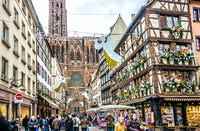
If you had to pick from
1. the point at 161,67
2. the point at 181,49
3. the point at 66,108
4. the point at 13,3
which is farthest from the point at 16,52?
the point at 66,108

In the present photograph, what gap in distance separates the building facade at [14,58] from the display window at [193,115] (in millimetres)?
12635

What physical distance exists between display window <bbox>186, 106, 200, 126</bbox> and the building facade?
12635mm

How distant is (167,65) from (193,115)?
4485 millimetres

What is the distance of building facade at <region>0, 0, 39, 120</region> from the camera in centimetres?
1449

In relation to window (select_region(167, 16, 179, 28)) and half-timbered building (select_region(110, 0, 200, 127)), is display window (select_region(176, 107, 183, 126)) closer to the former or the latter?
half-timbered building (select_region(110, 0, 200, 127))

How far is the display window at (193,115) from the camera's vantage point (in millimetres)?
19219

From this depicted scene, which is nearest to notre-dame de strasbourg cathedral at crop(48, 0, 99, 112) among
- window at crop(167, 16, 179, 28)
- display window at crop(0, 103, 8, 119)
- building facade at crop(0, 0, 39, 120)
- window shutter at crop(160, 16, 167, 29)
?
building facade at crop(0, 0, 39, 120)

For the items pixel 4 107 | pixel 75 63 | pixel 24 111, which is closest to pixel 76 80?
pixel 75 63

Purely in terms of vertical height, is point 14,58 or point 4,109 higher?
point 14,58

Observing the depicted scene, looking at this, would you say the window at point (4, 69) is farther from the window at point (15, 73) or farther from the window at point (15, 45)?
the window at point (15, 45)

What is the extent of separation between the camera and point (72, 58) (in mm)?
69250

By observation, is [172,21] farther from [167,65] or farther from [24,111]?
[24,111]

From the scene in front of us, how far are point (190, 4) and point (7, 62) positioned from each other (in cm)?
1606

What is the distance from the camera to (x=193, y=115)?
1956 centimetres
